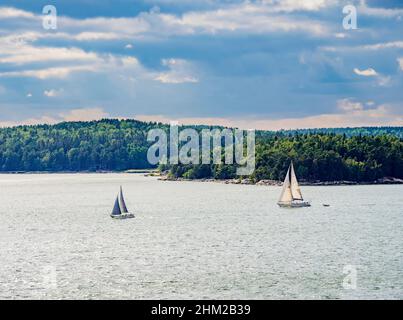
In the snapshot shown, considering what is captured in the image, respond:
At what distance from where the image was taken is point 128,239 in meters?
84.4

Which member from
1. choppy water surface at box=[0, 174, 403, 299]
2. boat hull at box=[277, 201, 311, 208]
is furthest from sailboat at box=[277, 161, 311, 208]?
choppy water surface at box=[0, 174, 403, 299]

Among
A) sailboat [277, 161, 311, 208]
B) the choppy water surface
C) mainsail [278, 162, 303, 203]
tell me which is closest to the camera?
the choppy water surface

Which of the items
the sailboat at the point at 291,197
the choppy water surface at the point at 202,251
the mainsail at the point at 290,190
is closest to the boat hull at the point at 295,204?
the sailboat at the point at 291,197

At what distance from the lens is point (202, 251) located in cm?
7306

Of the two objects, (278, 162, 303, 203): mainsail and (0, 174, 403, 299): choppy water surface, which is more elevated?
(278, 162, 303, 203): mainsail

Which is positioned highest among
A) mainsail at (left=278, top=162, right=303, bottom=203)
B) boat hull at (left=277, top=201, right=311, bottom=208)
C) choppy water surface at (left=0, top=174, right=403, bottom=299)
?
mainsail at (left=278, top=162, right=303, bottom=203)

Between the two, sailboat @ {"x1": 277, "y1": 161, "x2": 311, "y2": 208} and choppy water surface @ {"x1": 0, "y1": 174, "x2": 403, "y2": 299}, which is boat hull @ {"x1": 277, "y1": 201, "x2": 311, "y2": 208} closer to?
sailboat @ {"x1": 277, "y1": 161, "x2": 311, "y2": 208}

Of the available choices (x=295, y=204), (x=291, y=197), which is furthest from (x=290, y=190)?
(x=295, y=204)

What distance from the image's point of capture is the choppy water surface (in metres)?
52.6

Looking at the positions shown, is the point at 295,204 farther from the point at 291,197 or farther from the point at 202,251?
the point at 202,251

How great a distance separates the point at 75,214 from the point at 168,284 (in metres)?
67.9
